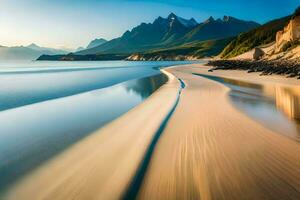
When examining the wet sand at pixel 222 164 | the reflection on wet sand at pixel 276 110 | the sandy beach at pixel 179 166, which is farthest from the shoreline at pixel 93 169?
the reflection on wet sand at pixel 276 110

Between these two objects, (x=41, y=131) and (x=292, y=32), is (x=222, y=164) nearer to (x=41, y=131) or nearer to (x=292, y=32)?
(x=41, y=131)

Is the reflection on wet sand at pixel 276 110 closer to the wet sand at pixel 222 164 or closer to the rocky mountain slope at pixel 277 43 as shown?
the wet sand at pixel 222 164

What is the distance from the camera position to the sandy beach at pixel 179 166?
669cm

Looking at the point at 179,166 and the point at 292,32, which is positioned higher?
the point at 292,32

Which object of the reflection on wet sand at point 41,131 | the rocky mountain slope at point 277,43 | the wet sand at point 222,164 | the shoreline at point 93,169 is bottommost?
the wet sand at point 222,164

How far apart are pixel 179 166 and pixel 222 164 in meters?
1.19

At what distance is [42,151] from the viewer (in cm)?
1059

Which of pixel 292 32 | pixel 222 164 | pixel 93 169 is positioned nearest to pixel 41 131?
pixel 93 169

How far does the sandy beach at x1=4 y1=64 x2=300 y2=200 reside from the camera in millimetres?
6691

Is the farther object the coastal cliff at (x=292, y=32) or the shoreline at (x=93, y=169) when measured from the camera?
the coastal cliff at (x=292, y=32)

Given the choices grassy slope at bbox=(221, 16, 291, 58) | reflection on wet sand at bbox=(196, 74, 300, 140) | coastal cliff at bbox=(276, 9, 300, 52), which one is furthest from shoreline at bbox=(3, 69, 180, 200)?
grassy slope at bbox=(221, 16, 291, 58)

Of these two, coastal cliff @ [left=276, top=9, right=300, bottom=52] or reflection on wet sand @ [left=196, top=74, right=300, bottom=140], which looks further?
coastal cliff @ [left=276, top=9, right=300, bottom=52]

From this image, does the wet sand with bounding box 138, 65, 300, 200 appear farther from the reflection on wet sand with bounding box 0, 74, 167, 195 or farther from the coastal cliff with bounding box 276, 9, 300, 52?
the coastal cliff with bounding box 276, 9, 300, 52

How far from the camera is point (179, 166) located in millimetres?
8211
